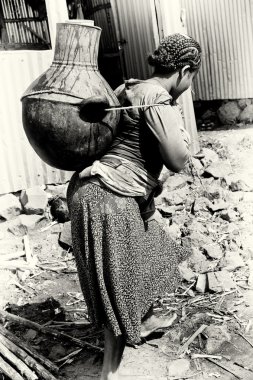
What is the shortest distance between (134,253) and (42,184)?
347 cm

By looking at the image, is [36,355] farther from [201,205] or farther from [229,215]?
[201,205]

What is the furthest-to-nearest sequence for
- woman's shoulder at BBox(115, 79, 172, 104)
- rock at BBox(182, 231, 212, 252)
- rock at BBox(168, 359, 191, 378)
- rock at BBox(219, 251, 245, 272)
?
rock at BBox(182, 231, 212, 252), rock at BBox(219, 251, 245, 272), rock at BBox(168, 359, 191, 378), woman's shoulder at BBox(115, 79, 172, 104)

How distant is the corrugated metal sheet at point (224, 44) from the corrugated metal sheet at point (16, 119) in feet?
12.9

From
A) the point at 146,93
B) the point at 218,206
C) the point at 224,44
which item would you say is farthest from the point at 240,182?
the point at 146,93

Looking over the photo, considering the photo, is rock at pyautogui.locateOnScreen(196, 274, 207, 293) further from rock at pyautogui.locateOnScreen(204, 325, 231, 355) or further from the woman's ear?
the woman's ear

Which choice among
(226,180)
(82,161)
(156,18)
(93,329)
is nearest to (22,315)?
(93,329)

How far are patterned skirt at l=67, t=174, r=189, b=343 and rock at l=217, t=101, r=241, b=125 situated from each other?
6544mm

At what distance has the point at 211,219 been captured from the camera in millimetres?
5672

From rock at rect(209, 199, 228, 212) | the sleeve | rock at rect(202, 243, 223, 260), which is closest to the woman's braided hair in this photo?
the sleeve

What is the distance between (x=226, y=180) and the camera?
657cm

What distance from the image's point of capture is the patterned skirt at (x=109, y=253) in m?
2.71

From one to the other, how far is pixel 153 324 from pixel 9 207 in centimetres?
289

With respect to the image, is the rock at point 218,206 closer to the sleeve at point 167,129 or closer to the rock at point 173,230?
the rock at point 173,230

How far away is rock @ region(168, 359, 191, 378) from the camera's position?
10.3 ft
